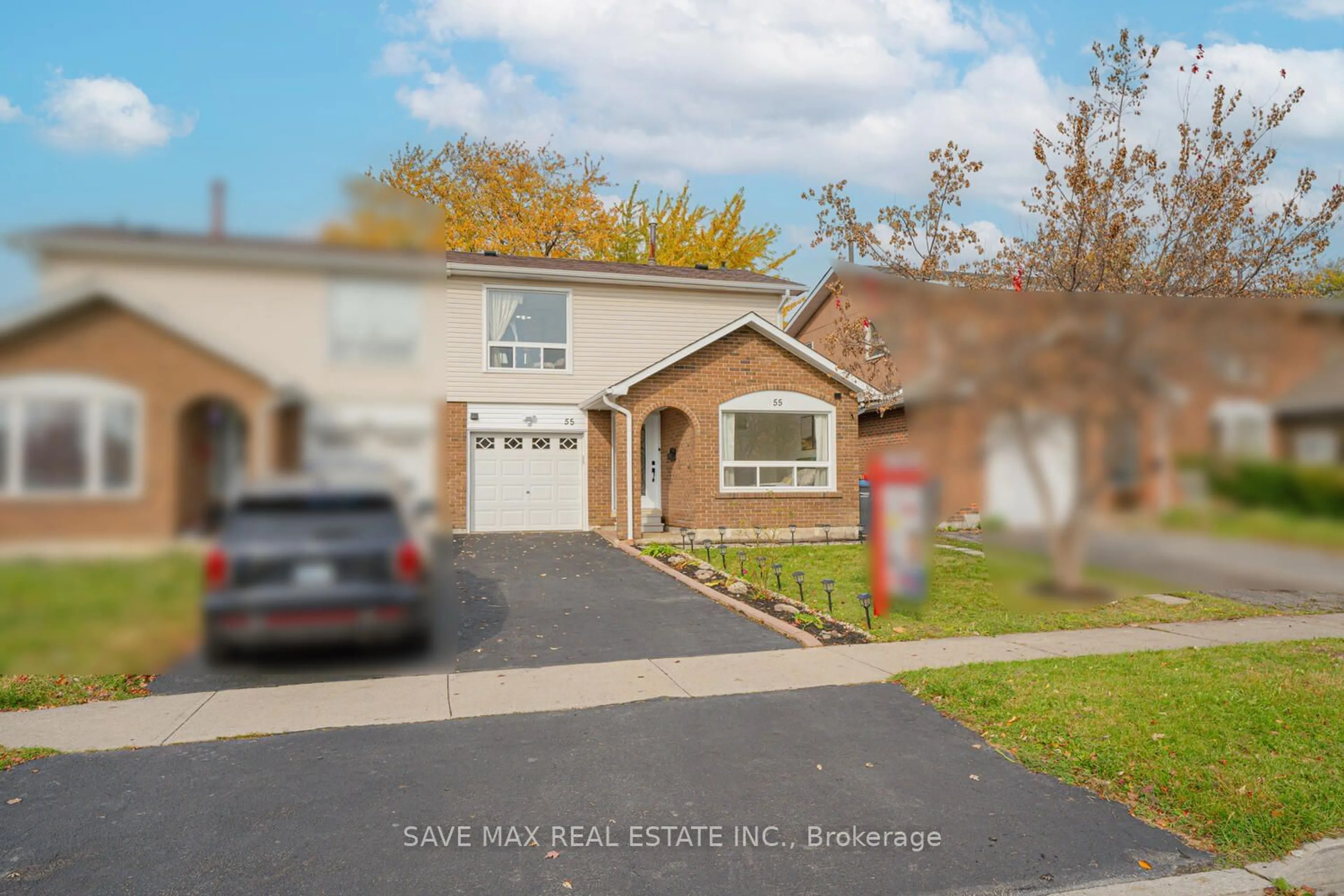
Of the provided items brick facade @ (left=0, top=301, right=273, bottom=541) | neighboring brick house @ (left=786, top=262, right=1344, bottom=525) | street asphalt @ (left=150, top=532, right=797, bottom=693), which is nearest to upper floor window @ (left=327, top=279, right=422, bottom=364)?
brick facade @ (left=0, top=301, right=273, bottom=541)

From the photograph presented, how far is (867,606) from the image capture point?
8039 mm

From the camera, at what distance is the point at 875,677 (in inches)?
453

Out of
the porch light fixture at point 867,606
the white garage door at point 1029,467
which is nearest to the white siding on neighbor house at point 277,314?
the white garage door at point 1029,467

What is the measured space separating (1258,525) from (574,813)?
25.5ft

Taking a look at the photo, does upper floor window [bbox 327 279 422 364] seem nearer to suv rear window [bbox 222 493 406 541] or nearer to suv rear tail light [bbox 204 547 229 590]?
suv rear window [bbox 222 493 406 541]

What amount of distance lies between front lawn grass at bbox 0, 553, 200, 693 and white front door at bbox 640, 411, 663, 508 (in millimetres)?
22232

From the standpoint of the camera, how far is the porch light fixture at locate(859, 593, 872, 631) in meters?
6.87

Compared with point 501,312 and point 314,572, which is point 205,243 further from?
point 501,312

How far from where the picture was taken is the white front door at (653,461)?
77.1 feet

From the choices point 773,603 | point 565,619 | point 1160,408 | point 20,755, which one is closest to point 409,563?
point 1160,408

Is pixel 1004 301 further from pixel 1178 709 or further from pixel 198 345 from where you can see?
pixel 1178 709

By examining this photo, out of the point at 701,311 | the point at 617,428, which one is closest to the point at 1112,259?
the point at 617,428

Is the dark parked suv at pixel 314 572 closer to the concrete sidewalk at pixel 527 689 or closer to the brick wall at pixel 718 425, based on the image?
the concrete sidewalk at pixel 527 689

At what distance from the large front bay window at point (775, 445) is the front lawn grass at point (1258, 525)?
19116 mm
